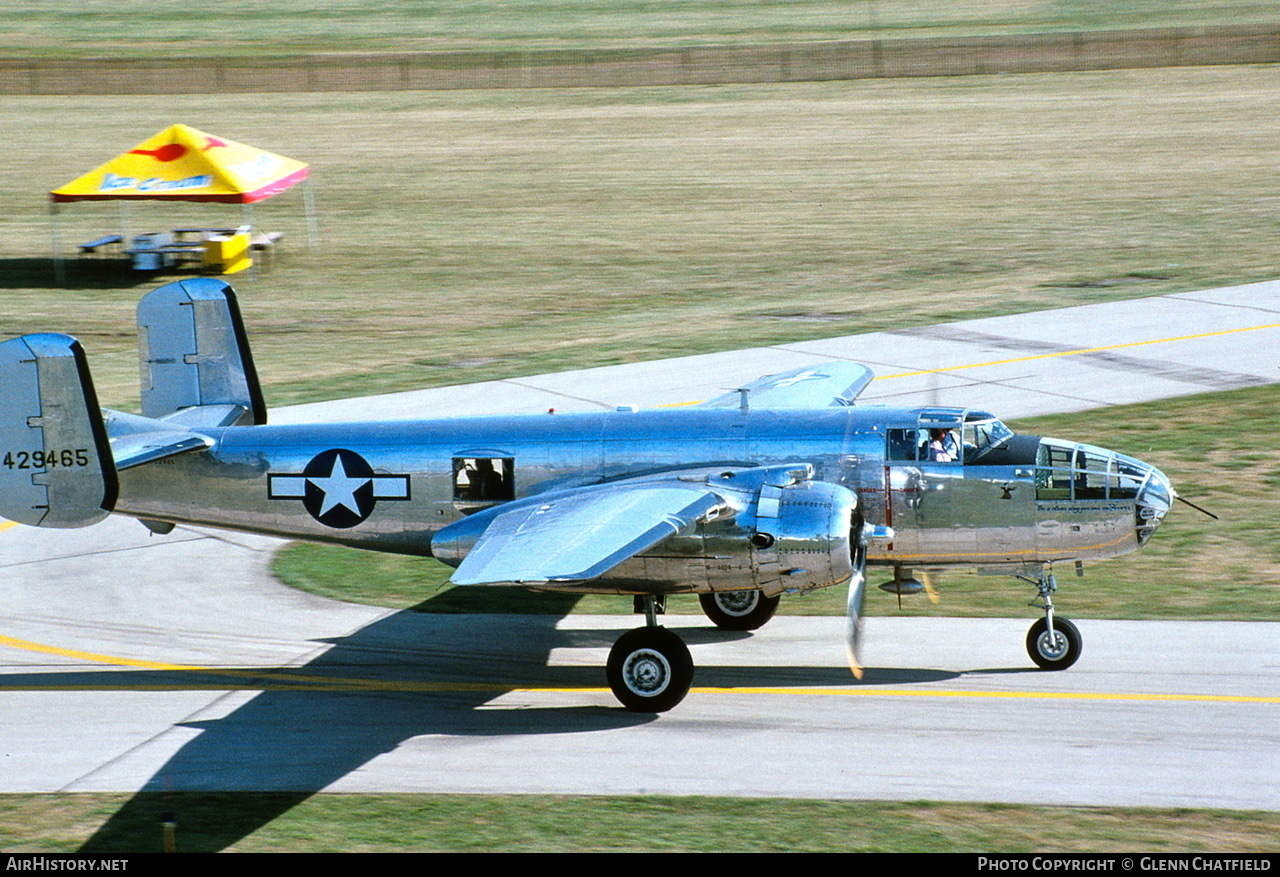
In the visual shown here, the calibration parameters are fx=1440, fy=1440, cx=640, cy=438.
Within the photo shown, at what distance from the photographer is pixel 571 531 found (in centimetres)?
1495

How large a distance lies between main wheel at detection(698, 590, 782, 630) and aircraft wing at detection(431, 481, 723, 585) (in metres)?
2.78

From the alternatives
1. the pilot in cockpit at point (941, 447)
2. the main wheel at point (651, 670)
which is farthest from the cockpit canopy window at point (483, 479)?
the pilot in cockpit at point (941, 447)

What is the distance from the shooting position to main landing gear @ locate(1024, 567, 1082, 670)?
1688 centimetres

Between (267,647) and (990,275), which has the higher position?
(990,275)

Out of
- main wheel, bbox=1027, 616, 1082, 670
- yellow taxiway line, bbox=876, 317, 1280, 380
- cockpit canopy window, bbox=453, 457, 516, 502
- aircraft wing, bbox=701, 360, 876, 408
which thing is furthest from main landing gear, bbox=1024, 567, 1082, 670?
yellow taxiway line, bbox=876, 317, 1280, 380

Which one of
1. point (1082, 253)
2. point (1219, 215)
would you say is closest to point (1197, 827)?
point (1082, 253)

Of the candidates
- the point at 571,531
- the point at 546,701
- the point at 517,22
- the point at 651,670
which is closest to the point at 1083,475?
the point at 651,670

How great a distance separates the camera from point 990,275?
1534 inches

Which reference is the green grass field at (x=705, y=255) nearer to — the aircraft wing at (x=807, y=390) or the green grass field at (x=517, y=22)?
the aircraft wing at (x=807, y=390)

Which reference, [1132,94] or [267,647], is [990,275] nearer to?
[267,647]

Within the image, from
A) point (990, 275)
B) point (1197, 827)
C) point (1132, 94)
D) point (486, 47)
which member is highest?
point (486, 47)

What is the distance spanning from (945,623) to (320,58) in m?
78.9
